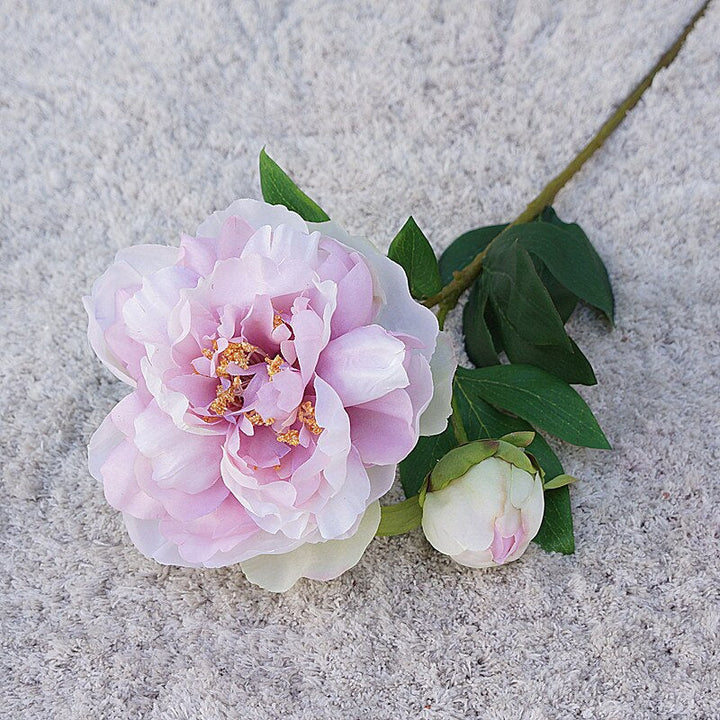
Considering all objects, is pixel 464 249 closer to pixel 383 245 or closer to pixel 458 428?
pixel 383 245

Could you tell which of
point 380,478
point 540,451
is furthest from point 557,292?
point 380,478

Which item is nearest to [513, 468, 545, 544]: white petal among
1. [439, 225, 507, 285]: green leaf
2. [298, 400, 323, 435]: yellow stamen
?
[298, 400, 323, 435]: yellow stamen

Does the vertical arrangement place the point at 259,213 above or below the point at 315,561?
above

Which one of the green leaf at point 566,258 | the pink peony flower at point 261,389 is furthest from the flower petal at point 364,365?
the green leaf at point 566,258

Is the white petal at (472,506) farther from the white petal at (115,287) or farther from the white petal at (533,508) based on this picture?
the white petal at (115,287)

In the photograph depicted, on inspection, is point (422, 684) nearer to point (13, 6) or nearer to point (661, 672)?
point (661, 672)

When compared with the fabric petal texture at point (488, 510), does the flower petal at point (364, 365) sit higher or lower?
higher
